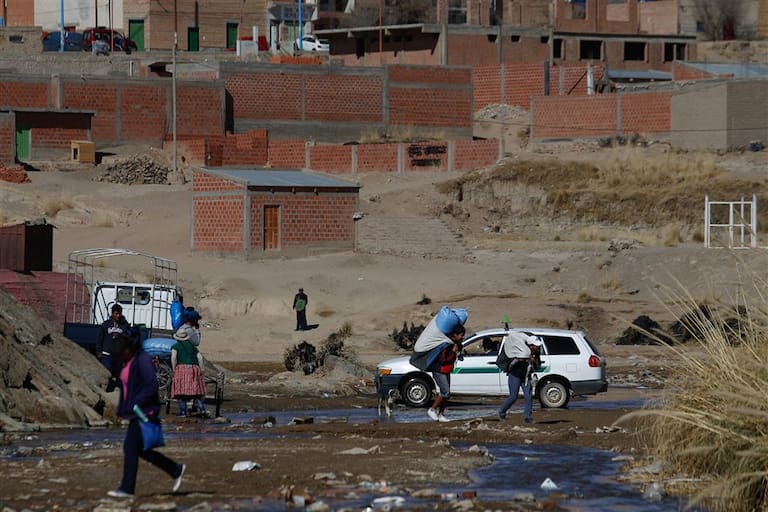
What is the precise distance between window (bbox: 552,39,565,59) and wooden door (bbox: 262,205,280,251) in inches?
1627

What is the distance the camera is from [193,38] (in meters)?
94.4

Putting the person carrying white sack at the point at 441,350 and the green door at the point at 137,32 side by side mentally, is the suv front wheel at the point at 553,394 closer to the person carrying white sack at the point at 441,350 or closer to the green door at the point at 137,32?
→ the person carrying white sack at the point at 441,350

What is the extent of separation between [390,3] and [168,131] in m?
38.1

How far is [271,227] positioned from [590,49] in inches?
1737

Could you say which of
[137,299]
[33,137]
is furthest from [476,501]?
[33,137]

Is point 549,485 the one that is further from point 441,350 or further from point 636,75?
point 636,75

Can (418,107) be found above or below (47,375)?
above

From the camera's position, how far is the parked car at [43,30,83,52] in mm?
87625

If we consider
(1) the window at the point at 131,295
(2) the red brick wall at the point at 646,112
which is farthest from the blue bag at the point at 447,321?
(2) the red brick wall at the point at 646,112

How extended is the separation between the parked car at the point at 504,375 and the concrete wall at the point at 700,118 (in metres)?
40.2

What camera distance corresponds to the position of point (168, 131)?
2699 inches

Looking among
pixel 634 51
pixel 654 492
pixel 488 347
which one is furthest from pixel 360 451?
pixel 634 51

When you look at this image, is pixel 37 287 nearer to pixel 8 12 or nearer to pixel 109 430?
pixel 109 430

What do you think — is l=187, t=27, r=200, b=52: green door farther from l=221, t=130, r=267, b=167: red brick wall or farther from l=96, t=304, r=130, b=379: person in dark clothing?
l=96, t=304, r=130, b=379: person in dark clothing
